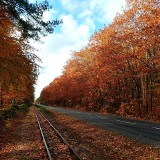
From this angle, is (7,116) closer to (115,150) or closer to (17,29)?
(17,29)

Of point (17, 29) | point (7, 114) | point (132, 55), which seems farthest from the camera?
point (132, 55)

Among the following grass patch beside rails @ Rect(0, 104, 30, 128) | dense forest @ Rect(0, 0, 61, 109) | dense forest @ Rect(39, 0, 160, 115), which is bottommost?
grass patch beside rails @ Rect(0, 104, 30, 128)

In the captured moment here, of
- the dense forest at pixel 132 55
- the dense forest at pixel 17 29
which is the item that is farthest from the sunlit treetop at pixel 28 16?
the dense forest at pixel 132 55

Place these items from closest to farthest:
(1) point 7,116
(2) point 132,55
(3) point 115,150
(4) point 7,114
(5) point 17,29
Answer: (3) point 115,150
(5) point 17,29
(1) point 7,116
(4) point 7,114
(2) point 132,55

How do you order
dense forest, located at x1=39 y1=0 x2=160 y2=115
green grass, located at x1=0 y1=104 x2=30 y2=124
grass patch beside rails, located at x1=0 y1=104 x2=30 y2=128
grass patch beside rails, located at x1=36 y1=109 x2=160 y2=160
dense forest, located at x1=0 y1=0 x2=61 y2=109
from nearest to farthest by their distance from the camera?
grass patch beside rails, located at x1=36 y1=109 x2=160 y2=160
dense forest, located at x1=0 y1=0 x2=61 y2=109
grass patch beside rails, located at x1=0 y1=104 x2=30 y2=128
green grass, located at x1=0 y1=104 x2=30 y2=124
dense forest, located at x1=39 y1=0 x2=160 y2=115

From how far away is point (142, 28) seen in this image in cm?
2881

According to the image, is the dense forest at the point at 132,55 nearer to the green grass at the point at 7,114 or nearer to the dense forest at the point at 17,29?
the green grass at the point at 7,114

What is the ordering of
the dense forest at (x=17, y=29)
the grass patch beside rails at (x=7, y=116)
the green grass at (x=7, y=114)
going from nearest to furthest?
the dense forest at (x=17, y=29) → the grass patch beside rails at (x=7, y=116) → the green grass at (x=7, y=114)

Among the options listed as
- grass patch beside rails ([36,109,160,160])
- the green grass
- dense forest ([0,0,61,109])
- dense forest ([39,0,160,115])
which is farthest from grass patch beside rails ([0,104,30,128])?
dense forest ([39,0,160,115])

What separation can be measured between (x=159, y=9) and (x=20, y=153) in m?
22.6

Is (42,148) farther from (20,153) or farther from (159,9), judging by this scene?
(159,9)

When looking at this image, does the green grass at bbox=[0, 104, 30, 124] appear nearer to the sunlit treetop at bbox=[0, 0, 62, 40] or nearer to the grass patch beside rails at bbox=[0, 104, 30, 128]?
the grass patch beside rails at bbox=[0, 104, 30, 128]

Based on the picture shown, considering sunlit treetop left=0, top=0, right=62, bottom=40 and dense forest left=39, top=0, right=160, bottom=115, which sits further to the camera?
Result: dense forest left=39, top=0, right=160, bottom=115

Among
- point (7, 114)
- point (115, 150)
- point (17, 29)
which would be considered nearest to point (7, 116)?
point (7, 114)
